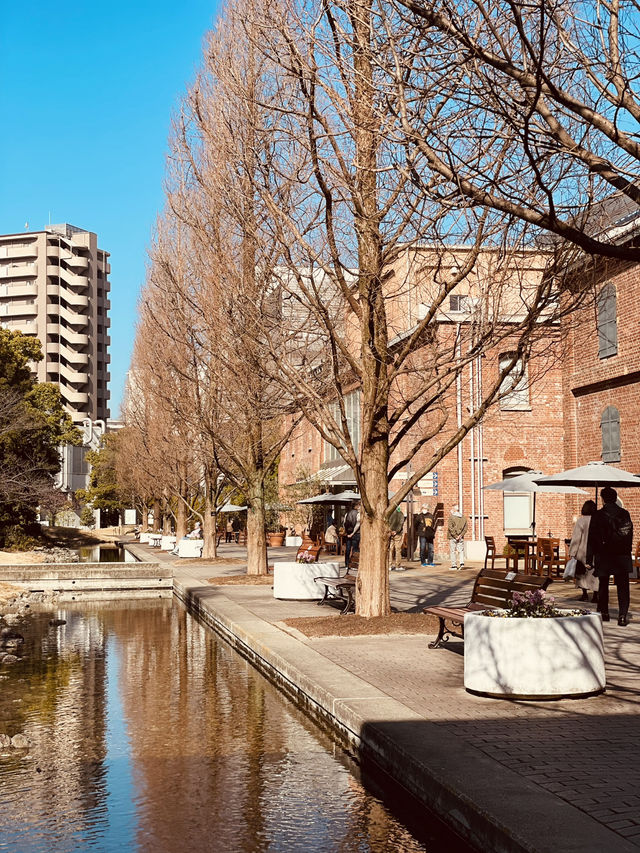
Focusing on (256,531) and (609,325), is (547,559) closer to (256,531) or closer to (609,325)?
(256,531)

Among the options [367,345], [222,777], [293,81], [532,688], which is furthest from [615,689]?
[293,81]

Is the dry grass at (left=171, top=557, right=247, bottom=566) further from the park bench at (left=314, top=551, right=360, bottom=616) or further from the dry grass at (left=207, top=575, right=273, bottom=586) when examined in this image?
the park bench at (left=314, top=551, right=360, bottom=616)

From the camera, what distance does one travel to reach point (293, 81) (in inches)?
520

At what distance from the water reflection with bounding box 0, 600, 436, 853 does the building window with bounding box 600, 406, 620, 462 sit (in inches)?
693

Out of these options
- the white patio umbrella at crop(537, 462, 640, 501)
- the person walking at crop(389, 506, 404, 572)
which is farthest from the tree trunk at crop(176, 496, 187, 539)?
the white patio umbrella at crop(537, 462, 640, 501)

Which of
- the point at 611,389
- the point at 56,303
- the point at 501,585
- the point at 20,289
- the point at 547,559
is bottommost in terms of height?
the point at 547,559

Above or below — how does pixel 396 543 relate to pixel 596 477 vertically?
below

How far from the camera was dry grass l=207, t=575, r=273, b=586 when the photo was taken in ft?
78.9

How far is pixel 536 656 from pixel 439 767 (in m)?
2.78

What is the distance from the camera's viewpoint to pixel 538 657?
29.9 feet

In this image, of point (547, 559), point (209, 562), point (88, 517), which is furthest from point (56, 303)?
point (547, 559)

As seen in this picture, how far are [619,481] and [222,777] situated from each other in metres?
14.0

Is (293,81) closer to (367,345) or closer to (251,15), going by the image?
(251,15)

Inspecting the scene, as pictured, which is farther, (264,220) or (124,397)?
(124,397)
